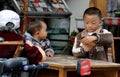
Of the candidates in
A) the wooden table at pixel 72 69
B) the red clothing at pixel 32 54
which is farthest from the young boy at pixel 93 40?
the red clothing at pixel 32 54

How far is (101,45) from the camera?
14.5ft

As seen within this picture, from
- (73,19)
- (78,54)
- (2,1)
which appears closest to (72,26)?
(73,19)

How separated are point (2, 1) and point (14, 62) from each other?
3.71 m

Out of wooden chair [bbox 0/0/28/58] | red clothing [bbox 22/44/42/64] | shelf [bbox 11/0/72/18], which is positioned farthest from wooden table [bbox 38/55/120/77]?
shelf [bbox 11/0/72/18]

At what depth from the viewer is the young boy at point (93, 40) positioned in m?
4.36

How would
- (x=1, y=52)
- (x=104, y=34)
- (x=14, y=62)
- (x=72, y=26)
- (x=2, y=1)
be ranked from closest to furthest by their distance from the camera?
(x=14, y=62) < (x=1, y=52) < (x=104, y=34) < (x=2, y=1) < (x=72, y=26)

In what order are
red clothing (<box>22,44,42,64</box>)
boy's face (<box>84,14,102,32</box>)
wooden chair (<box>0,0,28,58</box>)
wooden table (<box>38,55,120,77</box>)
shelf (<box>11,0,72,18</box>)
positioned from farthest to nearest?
1. shelf (<box>11,0,72,18</box>)
2. boy's face (<box>84,14,102,32</box>)
3. wooden table (<box>38,55,120,77</box>)
4. red clothing (<box>22,44,42,64</box>)
5. wooden chair (<box>0,0,28,58</box>)

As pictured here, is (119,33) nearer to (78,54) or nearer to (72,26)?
(72,26)

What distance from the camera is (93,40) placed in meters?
4.31

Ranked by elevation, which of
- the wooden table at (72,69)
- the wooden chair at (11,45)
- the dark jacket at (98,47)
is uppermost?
the wooden chair at (11,45)

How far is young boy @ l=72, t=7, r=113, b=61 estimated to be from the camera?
4355mm

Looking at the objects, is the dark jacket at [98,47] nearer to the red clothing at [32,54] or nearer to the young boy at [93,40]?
the young boy at [93,40]

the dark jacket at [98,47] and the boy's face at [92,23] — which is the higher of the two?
the boy's face at [92,23]

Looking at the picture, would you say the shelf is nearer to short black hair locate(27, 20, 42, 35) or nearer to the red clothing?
short black hair locate(27, 20, 42, 35)
